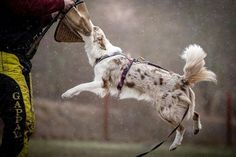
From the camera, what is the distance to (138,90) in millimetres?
3645

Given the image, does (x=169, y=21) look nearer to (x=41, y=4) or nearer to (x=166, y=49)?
(x=166, y=49)

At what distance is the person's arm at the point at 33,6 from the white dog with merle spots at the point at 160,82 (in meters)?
0.77

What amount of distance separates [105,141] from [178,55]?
3.92ft

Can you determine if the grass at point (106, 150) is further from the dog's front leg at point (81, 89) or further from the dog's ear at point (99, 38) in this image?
the dog's ear at point (99, 38)

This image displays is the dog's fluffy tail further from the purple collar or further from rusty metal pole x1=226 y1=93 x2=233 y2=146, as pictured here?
rusty metal pole x1=226 y1=93 x2=233 y2=146

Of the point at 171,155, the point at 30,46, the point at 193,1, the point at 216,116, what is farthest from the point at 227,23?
the point at 30,46

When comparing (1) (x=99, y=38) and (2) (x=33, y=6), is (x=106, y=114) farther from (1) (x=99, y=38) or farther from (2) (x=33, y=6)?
(2) (x=33, y=6)

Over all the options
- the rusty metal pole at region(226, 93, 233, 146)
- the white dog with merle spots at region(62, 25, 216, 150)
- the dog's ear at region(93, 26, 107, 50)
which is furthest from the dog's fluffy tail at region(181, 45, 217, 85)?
the rusty metal pole at region(226, 93, 233, 146)

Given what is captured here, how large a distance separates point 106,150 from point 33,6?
8.35 ft

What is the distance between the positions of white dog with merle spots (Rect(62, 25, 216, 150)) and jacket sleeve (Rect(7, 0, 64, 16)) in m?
0.77

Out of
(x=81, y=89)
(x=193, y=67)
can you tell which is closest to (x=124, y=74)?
(x=81, y=89)

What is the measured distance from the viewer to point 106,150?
5238 mm

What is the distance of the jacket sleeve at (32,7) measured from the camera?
2953 millimetres

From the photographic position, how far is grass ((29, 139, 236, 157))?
194 inches
